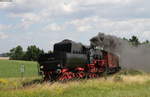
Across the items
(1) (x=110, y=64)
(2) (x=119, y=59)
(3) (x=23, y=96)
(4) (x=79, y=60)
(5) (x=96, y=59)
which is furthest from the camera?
(2) (x=119, y=59)

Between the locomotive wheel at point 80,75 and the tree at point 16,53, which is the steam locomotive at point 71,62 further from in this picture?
the tree at point 16,53

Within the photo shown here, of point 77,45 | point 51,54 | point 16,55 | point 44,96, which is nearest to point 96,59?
point 77,45

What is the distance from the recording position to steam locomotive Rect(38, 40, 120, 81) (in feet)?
76.5

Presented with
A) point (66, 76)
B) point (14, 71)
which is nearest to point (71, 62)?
point (66, 76)

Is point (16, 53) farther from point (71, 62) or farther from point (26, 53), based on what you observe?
point (71, 62)

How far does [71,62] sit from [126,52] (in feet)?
62.5

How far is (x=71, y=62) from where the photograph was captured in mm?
24297

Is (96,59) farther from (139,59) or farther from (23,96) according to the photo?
(23,96)

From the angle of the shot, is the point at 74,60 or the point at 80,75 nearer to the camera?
the point at 74,60

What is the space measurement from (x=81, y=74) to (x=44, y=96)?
507 inches

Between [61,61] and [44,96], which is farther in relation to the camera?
[61,61]

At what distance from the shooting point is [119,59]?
4088 centimetres

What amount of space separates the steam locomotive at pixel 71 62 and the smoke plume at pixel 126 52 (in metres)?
8.30

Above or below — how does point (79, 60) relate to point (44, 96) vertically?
above
